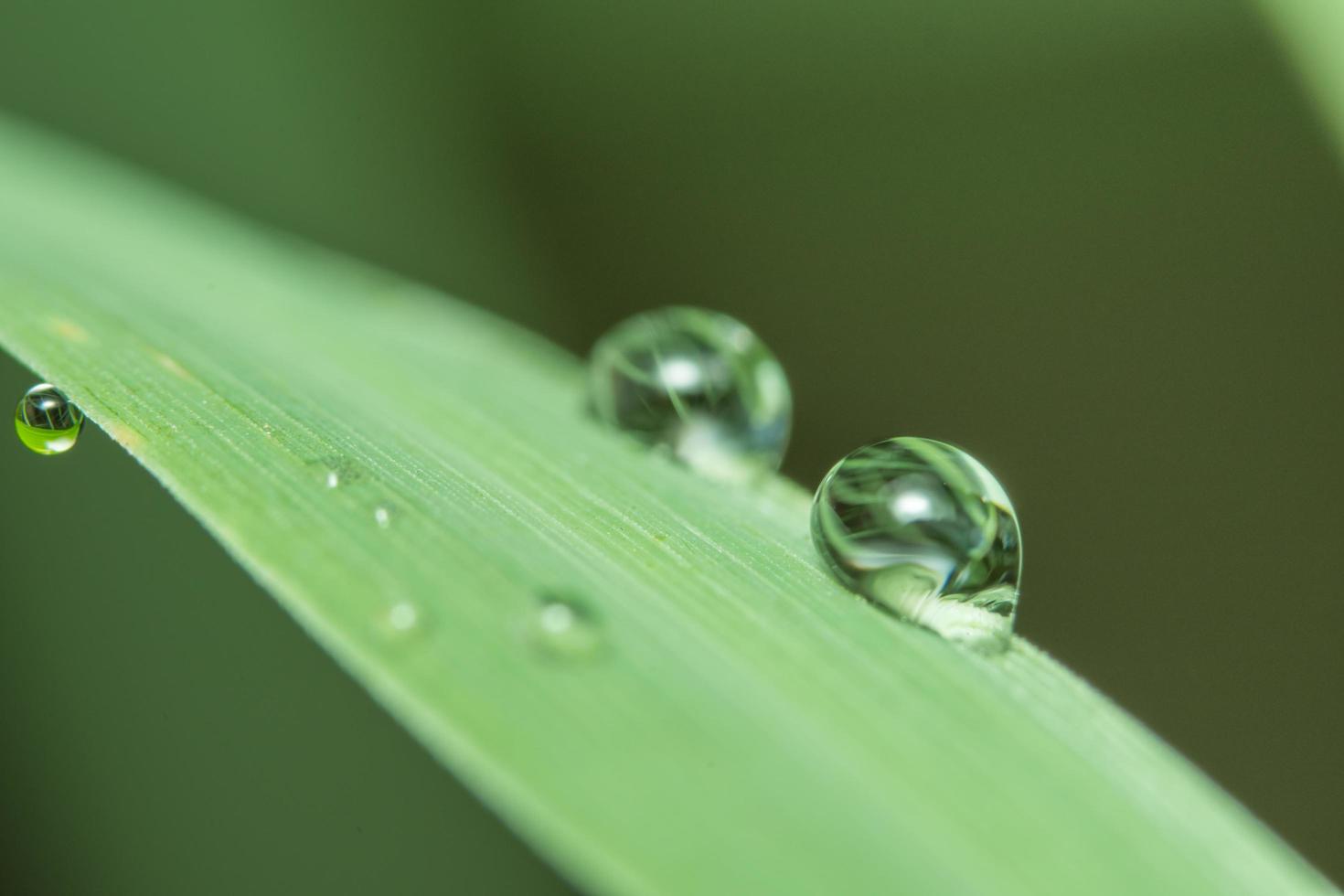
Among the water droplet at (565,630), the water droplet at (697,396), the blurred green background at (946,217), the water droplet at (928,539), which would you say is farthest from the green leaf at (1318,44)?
the water droplet at (565,630)

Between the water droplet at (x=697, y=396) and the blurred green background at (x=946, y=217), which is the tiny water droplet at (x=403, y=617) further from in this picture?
the blurred green background at (x=946, y=217)

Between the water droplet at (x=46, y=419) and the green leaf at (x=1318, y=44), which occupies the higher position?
the green leaf at (x=1318, y=44)

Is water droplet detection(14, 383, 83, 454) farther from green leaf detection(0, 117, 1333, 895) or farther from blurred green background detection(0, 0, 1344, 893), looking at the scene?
blurred green background detection(0, 0, 1344, 893)

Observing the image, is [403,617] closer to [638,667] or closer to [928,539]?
[638,667]

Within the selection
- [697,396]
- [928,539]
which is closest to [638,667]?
[928,539]

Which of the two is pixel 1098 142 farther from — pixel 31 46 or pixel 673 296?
pixel 31 46

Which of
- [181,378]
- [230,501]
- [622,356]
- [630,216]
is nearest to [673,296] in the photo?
[630,216]

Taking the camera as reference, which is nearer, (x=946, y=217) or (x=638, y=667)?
(x=638, y=667)
